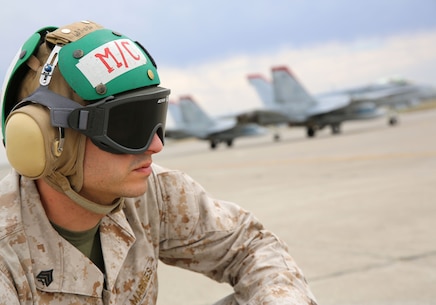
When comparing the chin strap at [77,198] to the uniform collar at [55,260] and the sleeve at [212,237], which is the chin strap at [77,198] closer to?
the uniform collar at [55,260]

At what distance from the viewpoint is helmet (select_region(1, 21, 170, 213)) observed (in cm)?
183

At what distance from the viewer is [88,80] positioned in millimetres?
1866

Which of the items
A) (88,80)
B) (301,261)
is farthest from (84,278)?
(301,261)

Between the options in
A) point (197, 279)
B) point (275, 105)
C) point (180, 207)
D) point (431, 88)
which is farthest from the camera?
point (431, 88)

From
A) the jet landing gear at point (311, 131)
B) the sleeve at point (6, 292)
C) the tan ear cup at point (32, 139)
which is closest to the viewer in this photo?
the sleeve at point (6, 292)

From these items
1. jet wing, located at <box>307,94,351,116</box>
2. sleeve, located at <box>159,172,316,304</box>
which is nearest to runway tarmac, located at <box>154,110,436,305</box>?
sleeve, located at <box>159,172,316,304</box>

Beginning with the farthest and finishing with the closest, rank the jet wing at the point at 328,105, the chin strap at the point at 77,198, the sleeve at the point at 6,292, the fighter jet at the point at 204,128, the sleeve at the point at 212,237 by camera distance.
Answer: the fighter jet at the point at 204,128
the jet wing at the point at 328,105
the sleeve at the point at 212,237
the chin strap at the point at 77,198
the sleeve at the point at 6,292

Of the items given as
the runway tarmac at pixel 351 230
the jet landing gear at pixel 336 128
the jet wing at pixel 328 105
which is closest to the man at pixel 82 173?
the runway tarmac at pixel 351 230

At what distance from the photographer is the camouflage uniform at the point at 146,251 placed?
6.14 ft

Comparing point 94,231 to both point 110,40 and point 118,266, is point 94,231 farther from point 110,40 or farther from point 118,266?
point 110,40

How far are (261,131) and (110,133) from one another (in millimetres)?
35059

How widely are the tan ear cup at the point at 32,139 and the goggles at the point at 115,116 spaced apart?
0.03 m

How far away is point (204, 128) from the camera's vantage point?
36375 millimetres

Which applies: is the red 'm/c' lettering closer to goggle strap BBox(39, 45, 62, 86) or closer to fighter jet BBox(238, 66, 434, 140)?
goggle strap BBox(39, 45, 62, 86)
